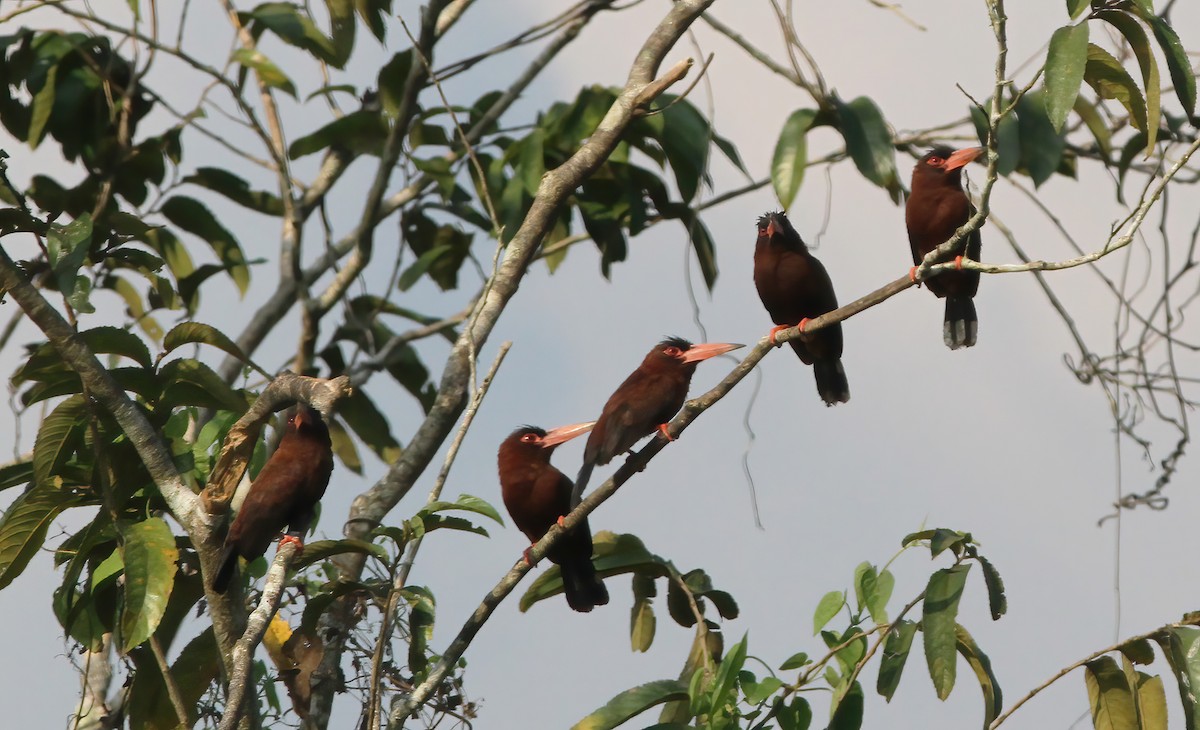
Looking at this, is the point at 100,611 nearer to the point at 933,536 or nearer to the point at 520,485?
the point at 520,485

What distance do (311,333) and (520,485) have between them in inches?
59.3

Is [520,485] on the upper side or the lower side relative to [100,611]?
upper

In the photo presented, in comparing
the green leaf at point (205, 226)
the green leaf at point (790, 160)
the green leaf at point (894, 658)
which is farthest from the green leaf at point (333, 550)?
the green leaf at point (205, 226)

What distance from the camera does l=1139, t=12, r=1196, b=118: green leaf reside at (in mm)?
3023

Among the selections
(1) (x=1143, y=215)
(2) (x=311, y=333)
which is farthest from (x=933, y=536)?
(2) (x=311, y=333)

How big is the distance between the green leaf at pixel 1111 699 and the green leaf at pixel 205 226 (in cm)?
419

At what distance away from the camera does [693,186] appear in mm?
5262

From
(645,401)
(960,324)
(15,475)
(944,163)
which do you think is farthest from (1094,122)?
(15,475)

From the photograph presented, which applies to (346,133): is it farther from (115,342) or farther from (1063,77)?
(1063,77)

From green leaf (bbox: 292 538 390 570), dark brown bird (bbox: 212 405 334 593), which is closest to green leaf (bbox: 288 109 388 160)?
dark brown bird (bbox: 212 405 334 593)

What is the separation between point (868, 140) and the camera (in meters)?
4.59

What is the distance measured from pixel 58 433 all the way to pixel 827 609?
199 centimetres

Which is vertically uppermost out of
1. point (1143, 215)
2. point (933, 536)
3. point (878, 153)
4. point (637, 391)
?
point (878, 153)

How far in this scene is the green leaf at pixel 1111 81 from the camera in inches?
129
